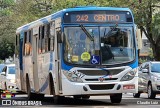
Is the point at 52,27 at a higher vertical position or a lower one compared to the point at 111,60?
higher

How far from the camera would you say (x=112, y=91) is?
57.8 ft

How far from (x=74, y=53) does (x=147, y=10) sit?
2172 centimetres

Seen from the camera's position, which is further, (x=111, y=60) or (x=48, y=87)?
(x=48, y=87)

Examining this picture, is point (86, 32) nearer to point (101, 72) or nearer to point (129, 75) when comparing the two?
point (101, 72)

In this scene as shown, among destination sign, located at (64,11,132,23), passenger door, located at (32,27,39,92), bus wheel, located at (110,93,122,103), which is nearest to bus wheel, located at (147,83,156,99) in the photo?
bus wheel, located at (110,93,122,103)

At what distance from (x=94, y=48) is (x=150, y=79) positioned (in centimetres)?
673

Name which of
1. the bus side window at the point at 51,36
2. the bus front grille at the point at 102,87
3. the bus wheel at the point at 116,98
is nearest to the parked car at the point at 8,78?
the bus side window at the point at 51,36

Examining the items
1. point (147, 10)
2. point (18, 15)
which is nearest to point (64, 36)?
point (147, 10)

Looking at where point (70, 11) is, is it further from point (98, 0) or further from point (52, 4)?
point (52, 4)

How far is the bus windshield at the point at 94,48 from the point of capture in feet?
57.6

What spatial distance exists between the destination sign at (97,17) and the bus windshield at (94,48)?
316mm

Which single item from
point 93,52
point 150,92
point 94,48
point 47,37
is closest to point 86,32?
point 94,48

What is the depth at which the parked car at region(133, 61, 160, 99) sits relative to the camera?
23.3 m

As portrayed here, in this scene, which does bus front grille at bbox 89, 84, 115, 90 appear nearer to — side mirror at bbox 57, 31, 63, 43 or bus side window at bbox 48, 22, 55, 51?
side mirror at bbox 57, 31, 63, 43
